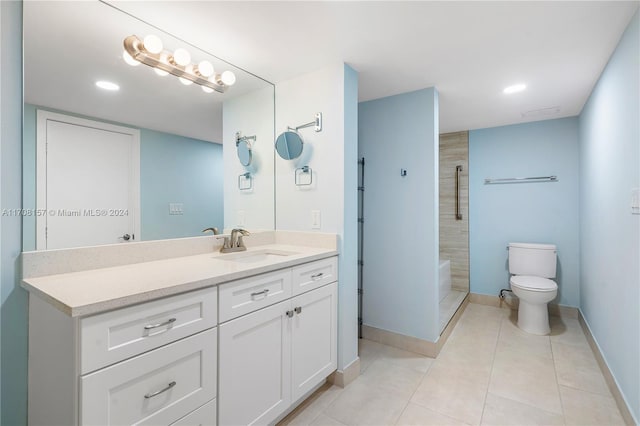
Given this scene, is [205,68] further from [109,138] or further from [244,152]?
[109,138]

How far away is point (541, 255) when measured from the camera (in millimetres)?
3182

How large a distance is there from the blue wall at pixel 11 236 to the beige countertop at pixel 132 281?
9cm

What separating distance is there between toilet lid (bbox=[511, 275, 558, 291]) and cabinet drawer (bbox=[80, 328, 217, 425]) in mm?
2921

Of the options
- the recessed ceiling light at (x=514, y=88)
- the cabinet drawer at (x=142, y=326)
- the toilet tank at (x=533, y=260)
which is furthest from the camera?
the toilet tank at (x=533, y=260)

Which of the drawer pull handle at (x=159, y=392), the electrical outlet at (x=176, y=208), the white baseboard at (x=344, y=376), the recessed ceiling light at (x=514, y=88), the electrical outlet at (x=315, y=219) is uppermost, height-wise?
the recessed ceiling light at (x=514, y=88)

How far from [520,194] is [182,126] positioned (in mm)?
3616

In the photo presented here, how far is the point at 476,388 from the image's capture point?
77.4 inches

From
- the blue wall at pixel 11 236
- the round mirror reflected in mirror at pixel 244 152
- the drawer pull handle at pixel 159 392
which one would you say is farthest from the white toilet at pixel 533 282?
the blue wall at pixel 11 236

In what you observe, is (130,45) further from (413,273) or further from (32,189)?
(413,273)

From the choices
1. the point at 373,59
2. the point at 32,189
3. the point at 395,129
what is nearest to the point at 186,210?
the point at 32,189

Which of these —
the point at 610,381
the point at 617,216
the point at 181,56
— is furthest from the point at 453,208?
the point at 181,56

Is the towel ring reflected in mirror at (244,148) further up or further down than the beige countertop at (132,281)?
further up

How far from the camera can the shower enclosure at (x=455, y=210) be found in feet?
12.4

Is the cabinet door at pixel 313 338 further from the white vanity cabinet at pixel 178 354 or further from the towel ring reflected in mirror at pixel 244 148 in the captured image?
the towel ring reflected in mirror at pixel 244 148
